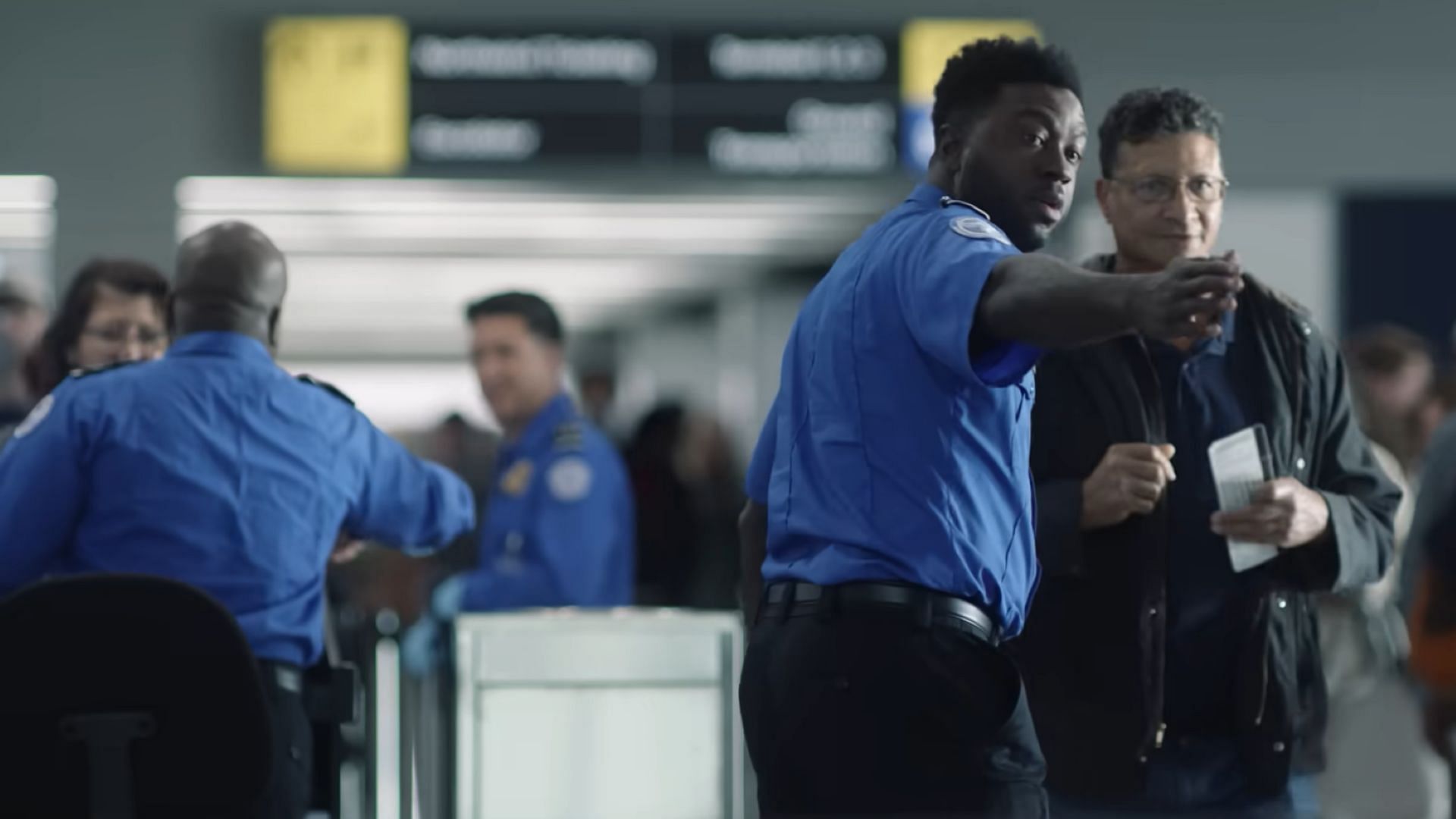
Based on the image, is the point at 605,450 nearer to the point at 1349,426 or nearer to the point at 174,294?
the point at 174,294

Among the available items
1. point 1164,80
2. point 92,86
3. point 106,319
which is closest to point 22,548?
point 106,319

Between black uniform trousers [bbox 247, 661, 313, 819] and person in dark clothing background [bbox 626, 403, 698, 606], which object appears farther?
person in dark clothing background [bbox 626, 403, 698, 606]

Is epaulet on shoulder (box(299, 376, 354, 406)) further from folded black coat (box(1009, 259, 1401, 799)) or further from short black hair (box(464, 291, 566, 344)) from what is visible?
short black hair (box(464, 291, 566, 344))

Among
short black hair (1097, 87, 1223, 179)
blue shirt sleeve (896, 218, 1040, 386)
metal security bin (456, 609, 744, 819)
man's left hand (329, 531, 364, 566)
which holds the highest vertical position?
short black hair (1097, 87, 1223, 179)

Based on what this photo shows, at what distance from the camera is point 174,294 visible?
127 inches

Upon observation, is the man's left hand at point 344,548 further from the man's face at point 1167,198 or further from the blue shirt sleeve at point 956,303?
the blue shirt sleeve at point 956,303

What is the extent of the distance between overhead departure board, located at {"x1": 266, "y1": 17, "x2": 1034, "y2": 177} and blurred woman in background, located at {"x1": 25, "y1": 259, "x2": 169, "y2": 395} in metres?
3.97

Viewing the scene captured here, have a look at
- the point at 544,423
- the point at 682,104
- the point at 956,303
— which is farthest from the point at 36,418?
the point at 682,104

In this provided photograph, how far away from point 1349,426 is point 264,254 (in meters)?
1.66

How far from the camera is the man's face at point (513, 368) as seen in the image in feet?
16.5

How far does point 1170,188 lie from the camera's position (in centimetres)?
294

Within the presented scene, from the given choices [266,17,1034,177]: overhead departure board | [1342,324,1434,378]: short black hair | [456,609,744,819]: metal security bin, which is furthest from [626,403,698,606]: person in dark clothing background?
[456,609,744,819]: metal security bin

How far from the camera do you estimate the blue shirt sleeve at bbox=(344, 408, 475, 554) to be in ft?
10.8

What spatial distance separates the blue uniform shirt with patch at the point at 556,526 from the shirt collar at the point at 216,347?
1671 mm
